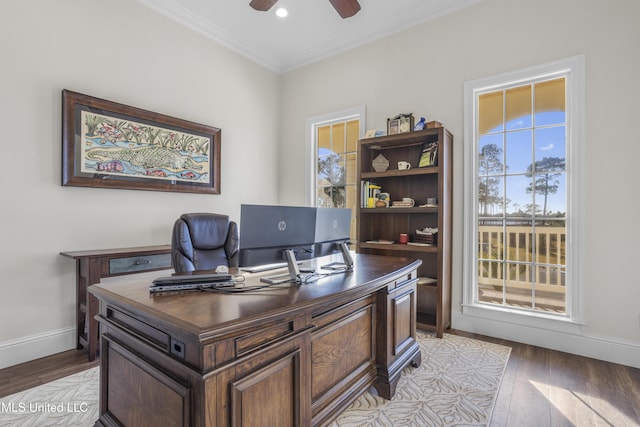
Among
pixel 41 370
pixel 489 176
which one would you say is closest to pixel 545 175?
pixel 489 176

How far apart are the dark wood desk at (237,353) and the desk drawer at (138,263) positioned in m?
1.15

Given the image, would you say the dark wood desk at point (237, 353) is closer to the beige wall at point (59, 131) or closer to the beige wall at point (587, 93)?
the beige wall at point (59, 131)

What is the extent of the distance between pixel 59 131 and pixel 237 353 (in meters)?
2.63

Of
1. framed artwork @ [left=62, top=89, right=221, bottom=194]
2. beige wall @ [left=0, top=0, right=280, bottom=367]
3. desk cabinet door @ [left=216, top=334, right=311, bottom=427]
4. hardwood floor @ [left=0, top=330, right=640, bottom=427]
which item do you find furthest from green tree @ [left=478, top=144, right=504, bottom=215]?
beige wall @ [left=0, top=0, right=280, bottom=367]

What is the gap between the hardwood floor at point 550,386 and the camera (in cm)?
188

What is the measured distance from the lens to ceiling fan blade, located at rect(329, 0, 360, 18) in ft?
8.75

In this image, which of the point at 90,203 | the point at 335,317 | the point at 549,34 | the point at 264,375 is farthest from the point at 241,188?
the point at 549,34

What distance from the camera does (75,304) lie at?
280cm

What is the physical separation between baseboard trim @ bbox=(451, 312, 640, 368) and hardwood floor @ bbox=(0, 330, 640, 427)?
0.21 ft

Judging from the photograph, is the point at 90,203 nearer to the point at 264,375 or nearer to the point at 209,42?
the point at 209,42

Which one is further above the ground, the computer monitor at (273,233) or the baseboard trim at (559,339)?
the computer monitor at (273,233)

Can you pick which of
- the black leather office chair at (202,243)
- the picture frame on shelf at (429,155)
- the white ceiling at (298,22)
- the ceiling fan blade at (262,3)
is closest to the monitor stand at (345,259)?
the black leather office chair at (202,243)

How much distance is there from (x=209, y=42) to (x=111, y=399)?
144 inches

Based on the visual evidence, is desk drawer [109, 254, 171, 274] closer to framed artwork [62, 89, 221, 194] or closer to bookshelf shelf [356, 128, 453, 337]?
framed artwork [62, 89, 221, 194]
